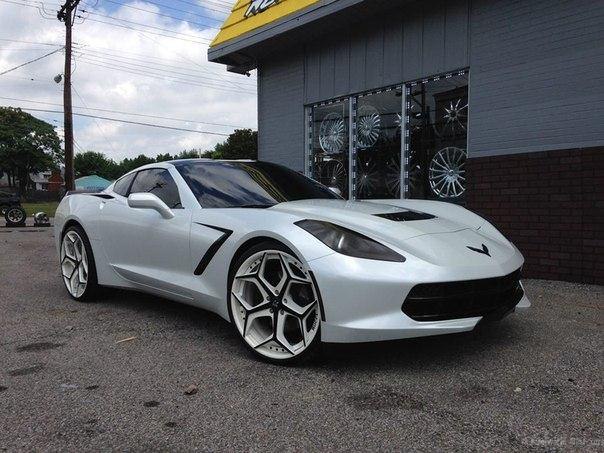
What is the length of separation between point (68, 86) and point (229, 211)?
69.5 ft

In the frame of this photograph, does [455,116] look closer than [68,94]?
Yes

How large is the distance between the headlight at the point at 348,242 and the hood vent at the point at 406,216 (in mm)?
459

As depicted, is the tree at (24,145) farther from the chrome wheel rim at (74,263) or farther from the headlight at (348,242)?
the headlight at (348,242)

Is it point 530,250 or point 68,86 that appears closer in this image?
point 530,250

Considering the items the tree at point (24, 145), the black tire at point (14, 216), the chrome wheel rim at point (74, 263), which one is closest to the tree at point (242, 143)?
the tree at point (24, 145)

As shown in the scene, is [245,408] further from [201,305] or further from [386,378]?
[201,305]

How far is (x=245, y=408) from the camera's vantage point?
249 cm

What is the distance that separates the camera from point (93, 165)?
108500 mm

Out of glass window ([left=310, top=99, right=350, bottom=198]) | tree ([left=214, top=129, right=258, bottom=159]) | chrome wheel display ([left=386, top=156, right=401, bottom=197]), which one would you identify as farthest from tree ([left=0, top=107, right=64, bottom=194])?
chrome wheel display ([left=386, top=156, right=401, bottom=197])

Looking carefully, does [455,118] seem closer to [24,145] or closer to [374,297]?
[374,297]

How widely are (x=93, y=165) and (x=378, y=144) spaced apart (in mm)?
110917

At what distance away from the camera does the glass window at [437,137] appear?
6.74 metres

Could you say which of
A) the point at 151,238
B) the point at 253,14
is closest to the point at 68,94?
the point at 253,14

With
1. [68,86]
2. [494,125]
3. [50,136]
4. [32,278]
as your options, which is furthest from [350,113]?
[50,136]
